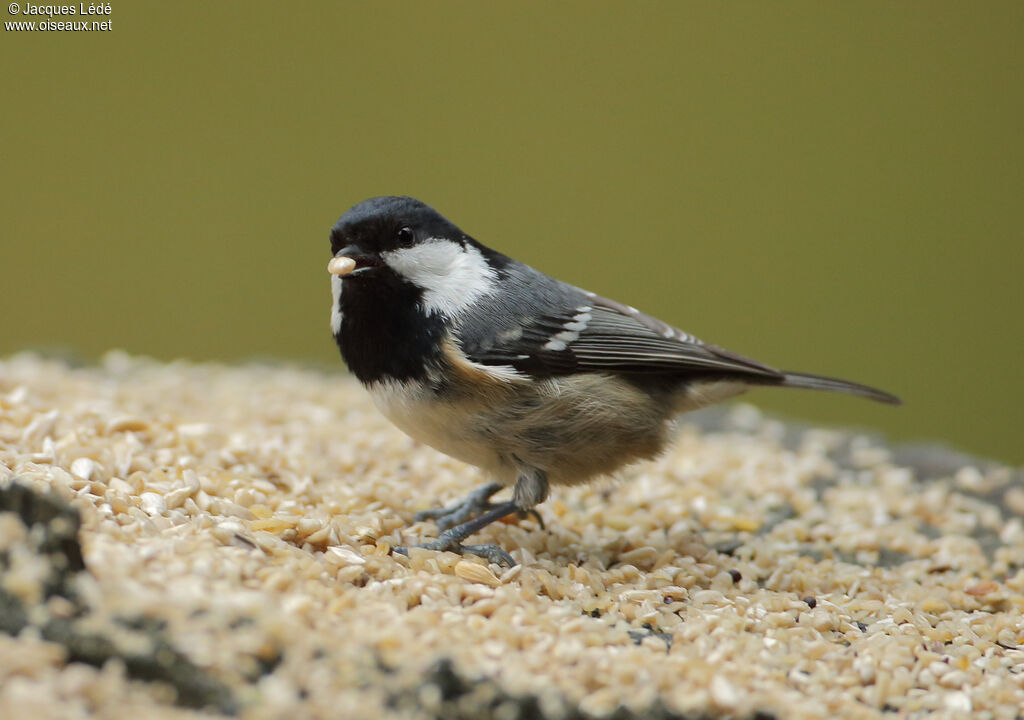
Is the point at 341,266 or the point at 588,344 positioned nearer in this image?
the point at 341,266

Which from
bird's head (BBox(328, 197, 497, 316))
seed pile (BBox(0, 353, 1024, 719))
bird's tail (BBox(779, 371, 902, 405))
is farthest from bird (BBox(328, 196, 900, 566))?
bird's tail (BBox(779, 371, 902, 405))

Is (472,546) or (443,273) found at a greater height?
(443,273)

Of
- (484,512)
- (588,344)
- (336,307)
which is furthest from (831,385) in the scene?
(336,307)

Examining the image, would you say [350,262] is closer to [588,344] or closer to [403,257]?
[403,257]

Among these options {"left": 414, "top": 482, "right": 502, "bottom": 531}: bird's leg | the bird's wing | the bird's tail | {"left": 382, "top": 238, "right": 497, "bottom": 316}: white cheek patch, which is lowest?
{"left": 414, "top": 482, "right": 502, "bottom": 531}: bird's leg

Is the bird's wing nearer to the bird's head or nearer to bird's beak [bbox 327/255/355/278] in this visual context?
the bird's head

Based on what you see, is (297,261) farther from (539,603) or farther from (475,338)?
(539,603)

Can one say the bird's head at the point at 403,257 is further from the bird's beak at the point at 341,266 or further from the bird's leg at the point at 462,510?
the bird's leg at the point at 462,510
